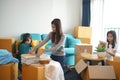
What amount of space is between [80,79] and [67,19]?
3369 mm

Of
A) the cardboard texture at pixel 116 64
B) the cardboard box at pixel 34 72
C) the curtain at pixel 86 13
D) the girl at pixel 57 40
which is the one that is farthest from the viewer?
the curtain at pixel 86 13

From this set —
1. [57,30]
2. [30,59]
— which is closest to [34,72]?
[30,59]

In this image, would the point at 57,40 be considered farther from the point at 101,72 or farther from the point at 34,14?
the point at 34,14

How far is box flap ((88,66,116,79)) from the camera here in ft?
10.8

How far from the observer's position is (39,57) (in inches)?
122

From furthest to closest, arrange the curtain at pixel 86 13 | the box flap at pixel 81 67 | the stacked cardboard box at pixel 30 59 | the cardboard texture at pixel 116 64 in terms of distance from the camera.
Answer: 1. the curtain at pixel 86 13
2. the box flap at pixel 81 67
3. the cardboard texture at pixel 116 64
4. the stacked cardboard box at pixel 30 59

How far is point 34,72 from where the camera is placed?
285 centimetres

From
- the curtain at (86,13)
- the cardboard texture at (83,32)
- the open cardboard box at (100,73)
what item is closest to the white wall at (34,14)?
the curtain at (86,13)

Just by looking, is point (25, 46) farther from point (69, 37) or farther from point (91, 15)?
point (91, 15)

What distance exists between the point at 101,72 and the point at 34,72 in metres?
1.17

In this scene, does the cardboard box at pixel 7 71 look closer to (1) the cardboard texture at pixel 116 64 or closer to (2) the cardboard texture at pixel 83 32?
(1) the cardboard texture at pixel 116 64

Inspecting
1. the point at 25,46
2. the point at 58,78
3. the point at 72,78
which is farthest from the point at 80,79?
the point at 25,46

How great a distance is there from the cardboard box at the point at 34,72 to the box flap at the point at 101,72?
90 centimetres

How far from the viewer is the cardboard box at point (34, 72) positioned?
2799 millimetres
